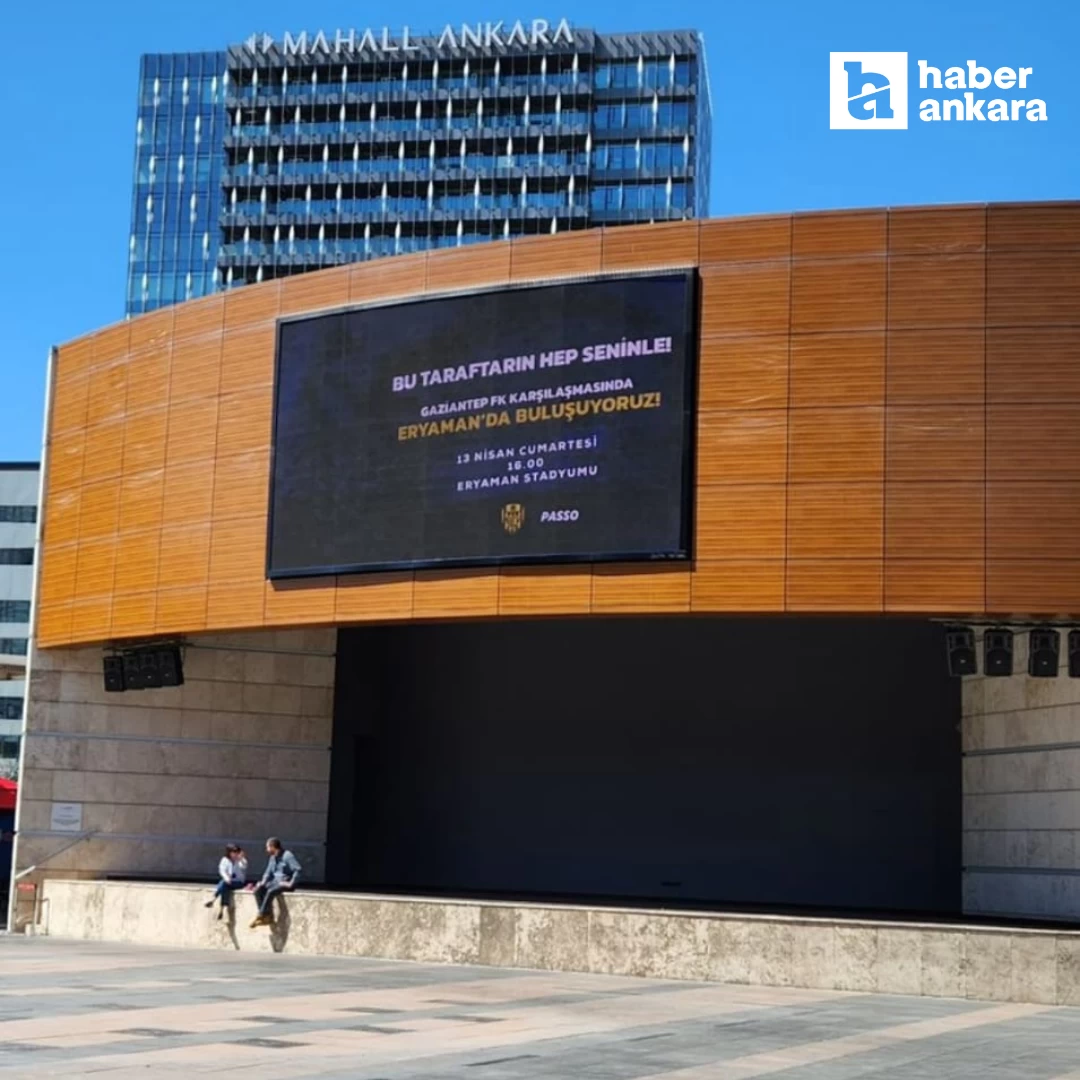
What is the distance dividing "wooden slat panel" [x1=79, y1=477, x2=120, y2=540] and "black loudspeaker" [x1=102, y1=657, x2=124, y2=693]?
218cm

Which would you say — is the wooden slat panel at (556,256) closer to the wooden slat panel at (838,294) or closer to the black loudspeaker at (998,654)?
the wooden slat panel at (838,294)

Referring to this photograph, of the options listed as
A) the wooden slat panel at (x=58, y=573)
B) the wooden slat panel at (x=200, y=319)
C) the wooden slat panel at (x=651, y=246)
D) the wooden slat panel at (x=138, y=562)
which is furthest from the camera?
the wooden slat panel at (x=58, y=573)

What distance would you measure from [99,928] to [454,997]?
39.1 feet

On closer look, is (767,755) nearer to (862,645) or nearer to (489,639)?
(862,645)

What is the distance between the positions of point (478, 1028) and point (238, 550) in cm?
1362

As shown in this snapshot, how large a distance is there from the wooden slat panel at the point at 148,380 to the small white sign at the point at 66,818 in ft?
22.8

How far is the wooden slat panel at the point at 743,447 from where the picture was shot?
26.5 meters

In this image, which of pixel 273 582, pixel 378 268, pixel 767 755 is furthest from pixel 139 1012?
pixel 767 755

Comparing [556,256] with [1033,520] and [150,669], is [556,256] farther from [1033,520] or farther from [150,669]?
[150,669]

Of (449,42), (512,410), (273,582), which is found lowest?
(273,582)

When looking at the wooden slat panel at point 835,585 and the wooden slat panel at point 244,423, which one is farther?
the wooden slat panel at point 244,423

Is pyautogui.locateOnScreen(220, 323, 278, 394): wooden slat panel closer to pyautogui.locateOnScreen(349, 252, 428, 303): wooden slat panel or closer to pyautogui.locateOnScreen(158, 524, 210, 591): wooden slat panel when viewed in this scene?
pyautogui.locateOnScreen(349, 252, 428, 303): wooden slat panel

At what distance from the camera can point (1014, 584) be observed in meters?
25.3

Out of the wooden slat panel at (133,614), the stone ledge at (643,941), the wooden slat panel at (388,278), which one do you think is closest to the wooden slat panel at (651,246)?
the wooden slat panel at (388,278)
